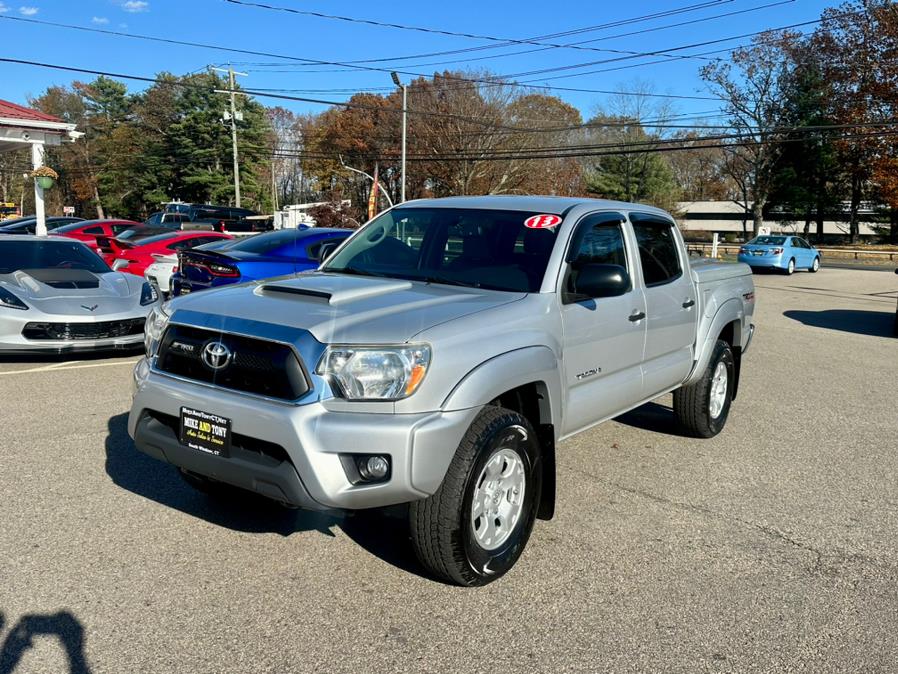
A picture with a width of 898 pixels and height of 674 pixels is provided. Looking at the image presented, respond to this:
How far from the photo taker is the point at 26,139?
1708cm

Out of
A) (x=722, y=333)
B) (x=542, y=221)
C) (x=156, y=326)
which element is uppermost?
(x=542, y=221)

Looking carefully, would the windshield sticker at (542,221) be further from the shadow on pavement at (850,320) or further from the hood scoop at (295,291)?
the shadow on pavement at (850,320)

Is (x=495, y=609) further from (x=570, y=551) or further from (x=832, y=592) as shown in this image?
(x=832, y=592)

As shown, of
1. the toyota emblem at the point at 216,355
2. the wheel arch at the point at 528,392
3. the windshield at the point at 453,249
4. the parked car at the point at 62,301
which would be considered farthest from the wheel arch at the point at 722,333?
the parked car at the point at 62,301

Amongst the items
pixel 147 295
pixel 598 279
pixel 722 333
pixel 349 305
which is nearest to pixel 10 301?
pixel 147 295

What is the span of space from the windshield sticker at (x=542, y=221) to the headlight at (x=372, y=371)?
1.61 m

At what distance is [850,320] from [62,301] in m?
13.9

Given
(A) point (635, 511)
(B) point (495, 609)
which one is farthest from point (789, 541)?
(B) point (495, 609)

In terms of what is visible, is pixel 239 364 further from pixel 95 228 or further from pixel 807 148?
pixel 807 148

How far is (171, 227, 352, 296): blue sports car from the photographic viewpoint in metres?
9.13

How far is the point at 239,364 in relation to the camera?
3.43 m

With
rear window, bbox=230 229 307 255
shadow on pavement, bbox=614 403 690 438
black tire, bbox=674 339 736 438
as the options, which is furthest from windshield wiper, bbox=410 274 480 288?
rear window, bbox=230 229 307 255

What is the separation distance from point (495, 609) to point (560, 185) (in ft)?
178

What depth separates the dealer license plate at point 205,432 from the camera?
11.1 feet
